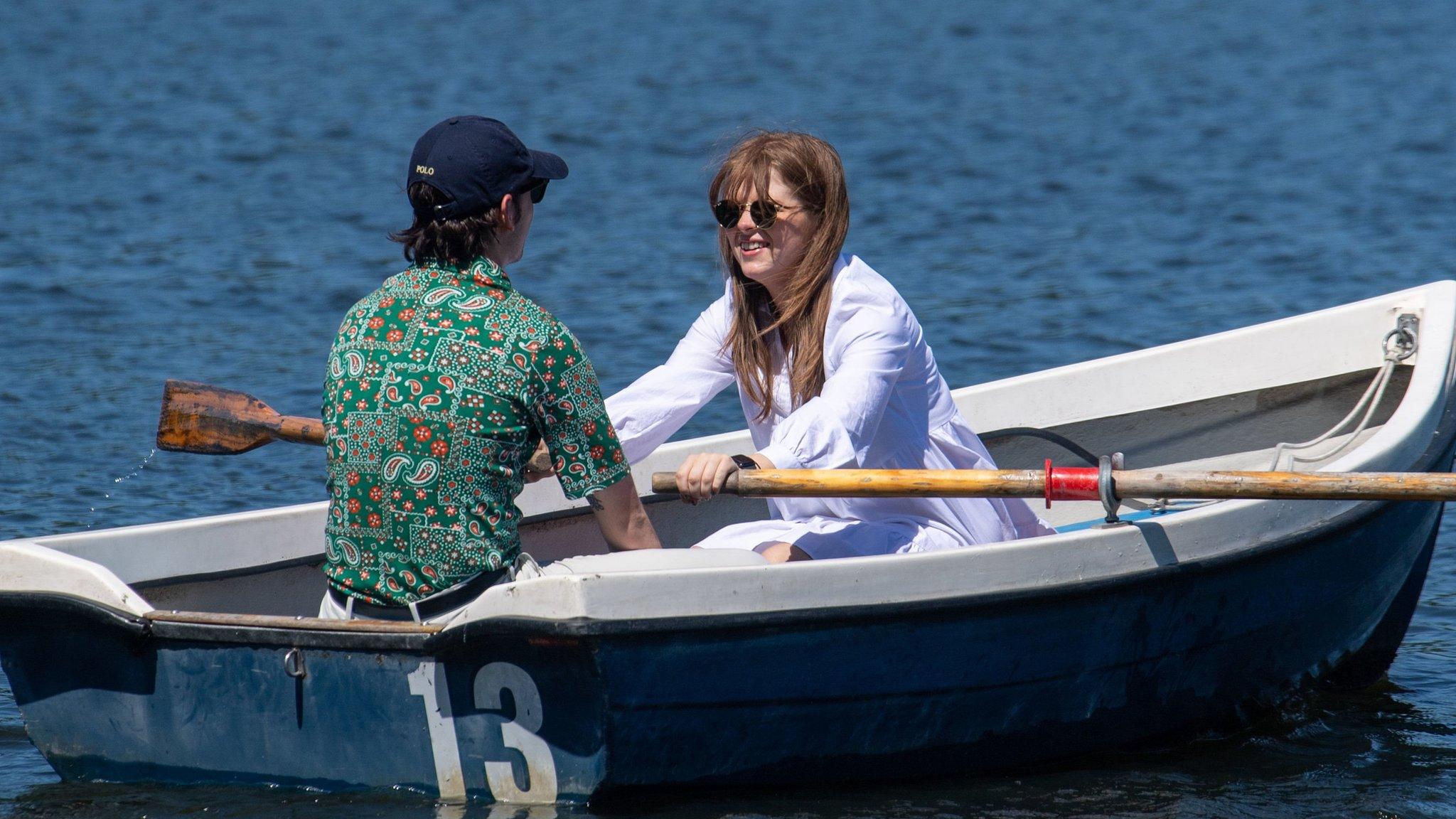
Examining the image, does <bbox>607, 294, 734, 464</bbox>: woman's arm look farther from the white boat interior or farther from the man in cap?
the man in cap

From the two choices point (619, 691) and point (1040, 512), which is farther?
point (1040, 512)

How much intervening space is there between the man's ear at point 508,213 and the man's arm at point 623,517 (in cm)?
53

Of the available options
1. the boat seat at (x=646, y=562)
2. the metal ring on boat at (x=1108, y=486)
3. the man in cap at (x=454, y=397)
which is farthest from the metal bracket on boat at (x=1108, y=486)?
the man in cap at (x=454, y=397)

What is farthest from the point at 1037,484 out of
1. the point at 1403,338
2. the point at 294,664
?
the point at 1403,338

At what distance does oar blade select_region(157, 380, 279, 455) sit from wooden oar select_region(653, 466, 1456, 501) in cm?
140

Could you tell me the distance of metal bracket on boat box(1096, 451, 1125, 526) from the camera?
3.97m

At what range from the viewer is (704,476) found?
12.6 ft

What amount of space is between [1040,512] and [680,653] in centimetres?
224

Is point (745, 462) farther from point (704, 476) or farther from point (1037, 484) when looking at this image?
point (1037, 484)

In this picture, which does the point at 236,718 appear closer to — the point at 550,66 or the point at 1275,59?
the point at 550,66

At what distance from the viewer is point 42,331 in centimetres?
891

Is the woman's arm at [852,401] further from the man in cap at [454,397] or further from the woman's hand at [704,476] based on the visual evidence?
the man in cap at [454,397]

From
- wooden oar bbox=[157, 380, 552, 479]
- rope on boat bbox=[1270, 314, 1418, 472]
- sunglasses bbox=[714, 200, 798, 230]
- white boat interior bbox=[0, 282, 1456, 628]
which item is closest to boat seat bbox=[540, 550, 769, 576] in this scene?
white boat interior bbox=[0, 282, 1456, 628]

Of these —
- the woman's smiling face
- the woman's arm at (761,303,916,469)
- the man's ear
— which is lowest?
the woman's arm at (761,303,916,469)
